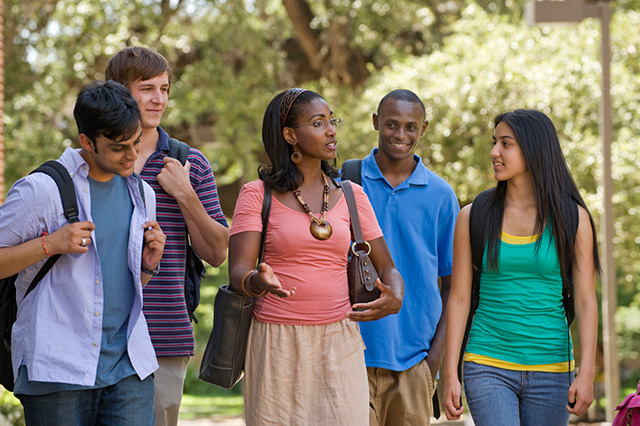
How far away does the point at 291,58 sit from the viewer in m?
17.0

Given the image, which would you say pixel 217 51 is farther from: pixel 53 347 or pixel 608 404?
pixel 53 347

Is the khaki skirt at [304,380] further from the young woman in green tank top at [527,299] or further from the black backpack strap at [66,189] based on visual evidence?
the black backpack strap at [66,189]

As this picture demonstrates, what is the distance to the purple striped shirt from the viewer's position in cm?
397

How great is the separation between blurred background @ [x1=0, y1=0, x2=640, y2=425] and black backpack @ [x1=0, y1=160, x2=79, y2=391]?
341 inches

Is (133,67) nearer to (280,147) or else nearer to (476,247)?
(280,147)

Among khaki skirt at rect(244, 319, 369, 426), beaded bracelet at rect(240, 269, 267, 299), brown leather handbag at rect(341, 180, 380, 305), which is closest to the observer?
beaded bracelet at rect(240, 269, 267, 299)

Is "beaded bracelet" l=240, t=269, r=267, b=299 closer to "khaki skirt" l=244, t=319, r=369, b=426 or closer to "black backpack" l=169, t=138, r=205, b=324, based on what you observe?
"khaki skirt" l=244, t=319, r=369, b=426

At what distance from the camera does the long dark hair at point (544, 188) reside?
3.98 metres

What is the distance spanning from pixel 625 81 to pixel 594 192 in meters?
1.64

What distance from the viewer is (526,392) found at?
393 cm

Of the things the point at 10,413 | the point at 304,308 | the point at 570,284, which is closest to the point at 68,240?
the point at 304,308

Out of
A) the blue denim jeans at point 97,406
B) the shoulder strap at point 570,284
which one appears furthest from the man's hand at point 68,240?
the shoulder strap at point 570,284

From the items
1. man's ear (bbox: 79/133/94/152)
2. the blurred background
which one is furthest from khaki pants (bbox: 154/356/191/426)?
the blurred background

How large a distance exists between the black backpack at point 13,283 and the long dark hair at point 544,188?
178 cm
